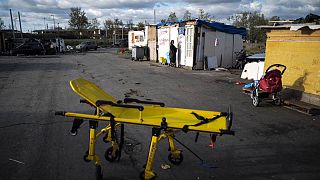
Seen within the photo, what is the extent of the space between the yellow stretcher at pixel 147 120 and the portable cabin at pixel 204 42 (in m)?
13.6

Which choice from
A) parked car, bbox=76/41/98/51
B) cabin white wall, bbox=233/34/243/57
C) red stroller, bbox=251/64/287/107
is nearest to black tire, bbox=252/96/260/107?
red stroller, bbox=251/64/287/107

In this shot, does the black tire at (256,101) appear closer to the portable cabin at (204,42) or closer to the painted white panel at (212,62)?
the portable cabin at (204,42)

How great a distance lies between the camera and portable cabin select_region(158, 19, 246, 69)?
1772 cm

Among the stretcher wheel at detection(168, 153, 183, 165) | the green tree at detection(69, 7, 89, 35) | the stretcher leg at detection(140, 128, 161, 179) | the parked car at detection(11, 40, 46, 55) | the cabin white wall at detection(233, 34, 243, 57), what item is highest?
the green tree at detection(69, 7, 89, 35)

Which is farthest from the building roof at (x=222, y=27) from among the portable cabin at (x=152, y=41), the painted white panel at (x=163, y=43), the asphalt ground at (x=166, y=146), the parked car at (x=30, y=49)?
the parked car at (x=30, y=49)

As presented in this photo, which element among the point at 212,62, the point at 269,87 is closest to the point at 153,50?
the point at 212,62

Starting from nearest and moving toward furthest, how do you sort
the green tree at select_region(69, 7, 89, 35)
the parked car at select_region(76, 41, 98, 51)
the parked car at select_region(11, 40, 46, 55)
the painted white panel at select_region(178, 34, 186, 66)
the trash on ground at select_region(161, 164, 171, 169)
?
the trash on ground at select_region(161, 164, 171, 169)
the painted white panel at select_region(178, 34, 186, 66)
the parked car at select_region(11, 40, 46, 55)
the parked car at select_region(76, 41, 98, 51)
the green tree at select_region(69, 7, 89, 35)

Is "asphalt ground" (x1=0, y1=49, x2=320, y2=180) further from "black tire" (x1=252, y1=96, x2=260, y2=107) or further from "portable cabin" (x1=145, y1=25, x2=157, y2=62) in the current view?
"portable cabin" (x1=145, y1=25, x2=157, y2=62)

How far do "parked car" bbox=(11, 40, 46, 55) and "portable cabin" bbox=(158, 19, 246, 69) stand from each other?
18.0m

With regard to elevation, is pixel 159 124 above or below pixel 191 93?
above

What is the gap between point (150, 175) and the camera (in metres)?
3.71

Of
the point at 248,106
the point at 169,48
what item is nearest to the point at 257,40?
the point at 169,48

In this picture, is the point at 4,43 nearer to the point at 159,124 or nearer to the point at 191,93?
the point at 191,93

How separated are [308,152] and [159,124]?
3239 millimetres
